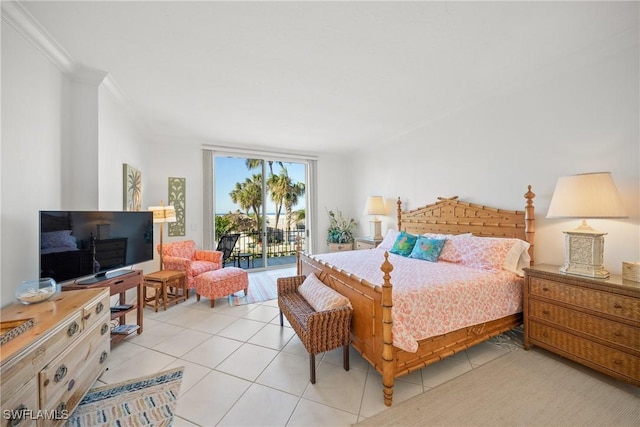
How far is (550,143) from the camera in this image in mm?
2561

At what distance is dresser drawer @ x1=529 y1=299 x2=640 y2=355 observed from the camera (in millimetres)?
1732

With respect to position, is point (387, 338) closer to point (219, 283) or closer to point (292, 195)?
point (219, 283)

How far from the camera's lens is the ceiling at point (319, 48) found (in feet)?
5.65

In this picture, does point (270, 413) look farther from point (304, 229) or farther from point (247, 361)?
point (304, 229)

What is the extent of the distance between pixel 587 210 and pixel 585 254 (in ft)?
1.25

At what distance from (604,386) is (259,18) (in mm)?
3752

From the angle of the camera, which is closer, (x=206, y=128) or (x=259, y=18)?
(x=259, y=18)

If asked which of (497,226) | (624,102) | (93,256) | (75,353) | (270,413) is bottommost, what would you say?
(270,413)

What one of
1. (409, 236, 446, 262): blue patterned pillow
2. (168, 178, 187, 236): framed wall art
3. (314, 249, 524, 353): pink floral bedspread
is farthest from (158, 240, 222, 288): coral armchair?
(409, 236, 446, 262): blue patterned pillow

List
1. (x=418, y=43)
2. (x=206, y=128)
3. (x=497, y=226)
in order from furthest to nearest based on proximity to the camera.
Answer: (x=206, y=128) → (x=497, y=226) → (x=418, y=43)

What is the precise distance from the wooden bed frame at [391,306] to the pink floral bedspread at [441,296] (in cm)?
10

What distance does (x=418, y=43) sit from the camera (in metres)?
2.04

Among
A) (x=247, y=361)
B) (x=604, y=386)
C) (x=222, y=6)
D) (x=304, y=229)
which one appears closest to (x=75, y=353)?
(x=247, y=361)

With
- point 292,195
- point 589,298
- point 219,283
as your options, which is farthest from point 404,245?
point 292,195
